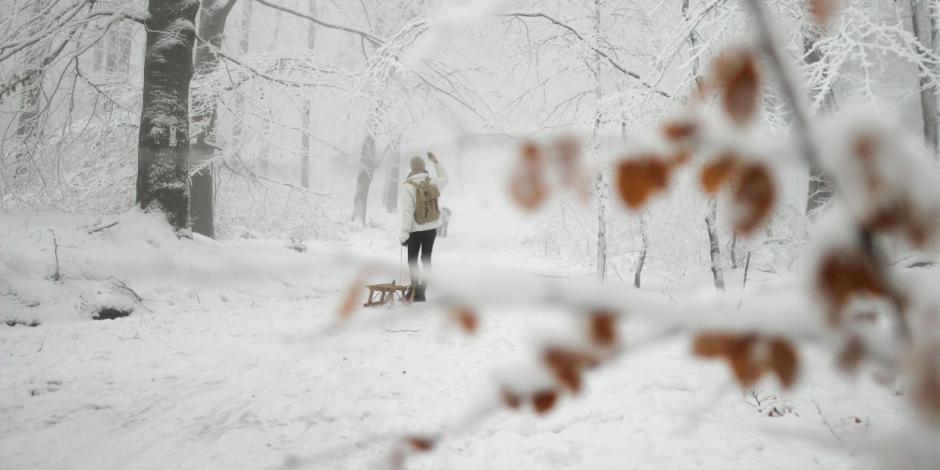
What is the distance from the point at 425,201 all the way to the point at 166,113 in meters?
3.57

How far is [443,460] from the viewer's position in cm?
249

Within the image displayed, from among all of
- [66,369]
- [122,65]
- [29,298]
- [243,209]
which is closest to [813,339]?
[66,369]

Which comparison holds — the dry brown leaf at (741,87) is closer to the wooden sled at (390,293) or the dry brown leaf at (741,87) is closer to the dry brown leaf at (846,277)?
the dry brown leaf at (846,277)

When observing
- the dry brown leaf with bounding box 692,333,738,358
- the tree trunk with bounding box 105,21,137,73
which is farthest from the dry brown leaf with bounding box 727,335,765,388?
the tree trunk with bounding box 105,21,137,73

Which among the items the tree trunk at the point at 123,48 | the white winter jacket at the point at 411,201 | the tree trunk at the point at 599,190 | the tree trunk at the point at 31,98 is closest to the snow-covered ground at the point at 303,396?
the white winter jacket at the point at 411,201

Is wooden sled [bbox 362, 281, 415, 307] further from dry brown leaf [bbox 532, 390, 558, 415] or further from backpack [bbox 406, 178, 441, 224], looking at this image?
dry brown leaf [bbox 532, 390, 558, 415]

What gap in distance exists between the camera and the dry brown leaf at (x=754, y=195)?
0.57 meters

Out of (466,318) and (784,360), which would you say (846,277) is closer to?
(784,360)

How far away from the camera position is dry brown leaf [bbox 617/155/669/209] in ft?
2.00

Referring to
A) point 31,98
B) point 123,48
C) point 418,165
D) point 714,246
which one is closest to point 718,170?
point 714,246

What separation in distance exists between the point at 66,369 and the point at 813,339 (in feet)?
14.5

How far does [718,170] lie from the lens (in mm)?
598

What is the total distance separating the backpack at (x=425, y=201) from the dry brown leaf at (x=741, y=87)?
503 centimetres

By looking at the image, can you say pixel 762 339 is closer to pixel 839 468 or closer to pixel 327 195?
pixel 839 468
